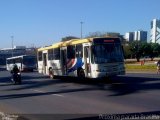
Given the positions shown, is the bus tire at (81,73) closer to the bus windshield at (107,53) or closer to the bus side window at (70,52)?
the bus side window at (70,52)

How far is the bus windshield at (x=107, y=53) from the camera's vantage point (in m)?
24.8

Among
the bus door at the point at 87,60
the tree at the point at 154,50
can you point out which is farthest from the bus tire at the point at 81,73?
the tree at the point at 154,50

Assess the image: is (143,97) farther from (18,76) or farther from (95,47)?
(18,76)

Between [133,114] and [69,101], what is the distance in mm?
5519

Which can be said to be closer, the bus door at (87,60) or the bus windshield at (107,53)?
the bus windshield at (107,53)

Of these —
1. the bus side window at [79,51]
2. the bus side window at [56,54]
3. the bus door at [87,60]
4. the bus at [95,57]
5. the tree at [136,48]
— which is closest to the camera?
the bus at [95,57]

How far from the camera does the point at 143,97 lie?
1700 centimetres

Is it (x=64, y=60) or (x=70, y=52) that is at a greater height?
(x=70, y=52)

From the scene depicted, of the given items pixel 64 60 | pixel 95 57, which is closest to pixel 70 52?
pixel 64 60

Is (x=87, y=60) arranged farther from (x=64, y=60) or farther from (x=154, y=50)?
(x=154, y=50)

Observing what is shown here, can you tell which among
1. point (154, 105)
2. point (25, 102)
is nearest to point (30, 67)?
point (25, 102)

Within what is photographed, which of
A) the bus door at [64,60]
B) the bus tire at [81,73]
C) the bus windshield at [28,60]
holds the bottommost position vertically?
the bus windshield at [28,60]

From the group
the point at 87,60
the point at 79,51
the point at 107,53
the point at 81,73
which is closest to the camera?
the point at 107,53

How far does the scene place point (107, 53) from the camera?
990 inches
